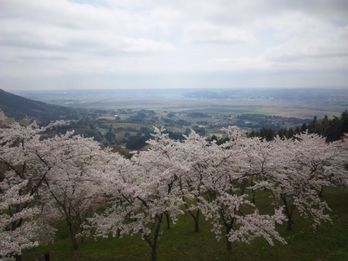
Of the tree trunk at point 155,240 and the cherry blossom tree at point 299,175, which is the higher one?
the cherry blossom tree at point 299,175

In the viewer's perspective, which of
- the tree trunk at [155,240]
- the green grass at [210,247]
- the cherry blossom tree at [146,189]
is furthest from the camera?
the green grass at [210,247]

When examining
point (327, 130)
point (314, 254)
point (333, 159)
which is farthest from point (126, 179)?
point (327, 130)

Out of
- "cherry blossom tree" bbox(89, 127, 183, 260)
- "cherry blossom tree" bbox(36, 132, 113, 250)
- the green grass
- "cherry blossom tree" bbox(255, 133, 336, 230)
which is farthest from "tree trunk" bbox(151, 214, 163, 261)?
"cherry blossom tree" bbox(255, 133, 336, 230)

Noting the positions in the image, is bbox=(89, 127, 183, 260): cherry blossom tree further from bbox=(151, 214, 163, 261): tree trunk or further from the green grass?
the green grass

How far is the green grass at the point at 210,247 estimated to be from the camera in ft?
82.1

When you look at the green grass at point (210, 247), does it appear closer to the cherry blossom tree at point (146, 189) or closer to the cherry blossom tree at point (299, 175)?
the cherry blossom tree at point (299, 175)

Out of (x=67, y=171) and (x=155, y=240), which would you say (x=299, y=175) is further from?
(x=67, y=171)

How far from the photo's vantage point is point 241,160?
26.0 meters

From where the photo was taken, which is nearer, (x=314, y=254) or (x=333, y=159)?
(x=314, y=254)

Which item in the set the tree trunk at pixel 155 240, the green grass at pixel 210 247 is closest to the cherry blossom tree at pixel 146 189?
the tree trunk at pixel 155 240

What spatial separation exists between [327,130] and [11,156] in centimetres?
7845

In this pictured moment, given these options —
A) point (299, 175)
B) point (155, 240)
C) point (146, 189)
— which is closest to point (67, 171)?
point (146, 189)

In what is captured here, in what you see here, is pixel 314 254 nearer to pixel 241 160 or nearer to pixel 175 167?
pixel 241 160

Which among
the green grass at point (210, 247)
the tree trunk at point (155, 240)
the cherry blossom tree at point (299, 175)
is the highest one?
the cherry blossom tree at point (299, 175)
